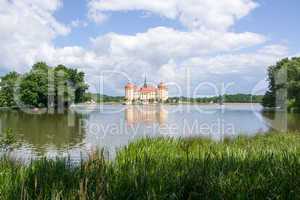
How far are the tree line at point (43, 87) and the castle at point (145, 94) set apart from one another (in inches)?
2546

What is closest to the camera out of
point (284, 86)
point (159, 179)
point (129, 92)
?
point (159, 179)

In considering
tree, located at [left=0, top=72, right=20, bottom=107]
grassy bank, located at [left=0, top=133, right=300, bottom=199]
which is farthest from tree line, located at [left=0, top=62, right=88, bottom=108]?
grassy bank, located at [left=0, top=133, right=300, bottom=199]

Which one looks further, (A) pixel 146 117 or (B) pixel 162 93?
(B) pixel 162 93

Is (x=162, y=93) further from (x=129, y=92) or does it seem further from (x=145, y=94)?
(x=129, y=92)

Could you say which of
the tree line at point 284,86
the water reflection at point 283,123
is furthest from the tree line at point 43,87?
the water reflection at point 283,123

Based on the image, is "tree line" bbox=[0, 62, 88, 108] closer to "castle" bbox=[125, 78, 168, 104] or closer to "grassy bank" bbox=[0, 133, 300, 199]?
"grassy bank" bbox=[0, 133, 300, 199]

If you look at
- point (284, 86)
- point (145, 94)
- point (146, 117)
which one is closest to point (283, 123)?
point (146, 117)

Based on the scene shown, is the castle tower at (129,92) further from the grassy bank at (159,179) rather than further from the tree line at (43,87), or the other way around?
the grassy bank at (159,179)

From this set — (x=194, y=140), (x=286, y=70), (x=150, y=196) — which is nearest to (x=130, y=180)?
(x=150, y=196)

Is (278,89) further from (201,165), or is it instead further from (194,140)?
(201,165)

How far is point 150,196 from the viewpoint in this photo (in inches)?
168

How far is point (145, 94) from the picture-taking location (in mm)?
151625

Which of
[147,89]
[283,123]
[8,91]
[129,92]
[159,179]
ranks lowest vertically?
[283,123]

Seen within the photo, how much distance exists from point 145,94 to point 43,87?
9032 centimetres
